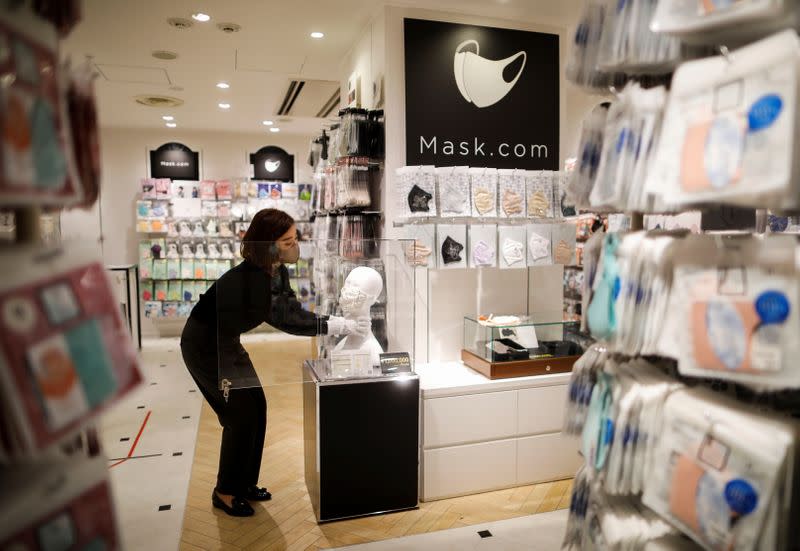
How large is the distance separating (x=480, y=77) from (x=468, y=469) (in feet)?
8.40

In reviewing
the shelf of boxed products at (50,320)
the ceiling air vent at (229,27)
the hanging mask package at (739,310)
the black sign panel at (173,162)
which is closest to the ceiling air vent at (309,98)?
the ceiling air vent at (229,27)

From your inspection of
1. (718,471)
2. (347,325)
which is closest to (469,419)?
(347,325)

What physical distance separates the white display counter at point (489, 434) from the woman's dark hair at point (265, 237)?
1172mm

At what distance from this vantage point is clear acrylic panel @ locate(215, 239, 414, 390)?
284cm

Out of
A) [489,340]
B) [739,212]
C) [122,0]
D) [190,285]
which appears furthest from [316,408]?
[190,285]

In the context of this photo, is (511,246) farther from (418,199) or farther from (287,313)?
(287,313)

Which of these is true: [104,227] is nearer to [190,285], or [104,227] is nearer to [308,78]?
[190,285]

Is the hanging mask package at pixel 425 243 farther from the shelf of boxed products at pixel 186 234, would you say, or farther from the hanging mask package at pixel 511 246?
the shelf of boxed products at pixel 186 234

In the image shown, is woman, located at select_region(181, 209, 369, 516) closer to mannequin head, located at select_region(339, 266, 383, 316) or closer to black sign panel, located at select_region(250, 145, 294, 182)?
mannequin head, located at select_region(339, 266, 383, 316)

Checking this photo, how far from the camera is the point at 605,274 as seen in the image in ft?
4.92

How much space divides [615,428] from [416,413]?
1.78m

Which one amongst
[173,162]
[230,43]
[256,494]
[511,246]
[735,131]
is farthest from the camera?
[173,162]

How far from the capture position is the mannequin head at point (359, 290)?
2900 mm

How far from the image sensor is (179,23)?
4258 mm
